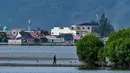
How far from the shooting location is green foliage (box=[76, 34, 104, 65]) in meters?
69.6

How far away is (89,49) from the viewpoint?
6994cm

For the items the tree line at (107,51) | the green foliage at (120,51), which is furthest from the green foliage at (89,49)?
the green foliage at (120,51)

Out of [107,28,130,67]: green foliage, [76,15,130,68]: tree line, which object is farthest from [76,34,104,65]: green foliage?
[107,28,130,67]: green foliage

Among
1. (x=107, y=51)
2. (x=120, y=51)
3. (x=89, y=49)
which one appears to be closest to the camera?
(x=120, y=51)

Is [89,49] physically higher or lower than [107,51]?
higher

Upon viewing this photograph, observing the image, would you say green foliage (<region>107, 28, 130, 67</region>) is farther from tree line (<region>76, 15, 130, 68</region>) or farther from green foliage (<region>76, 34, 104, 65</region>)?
green foliage (<region>76, 34, 104, 65</region>)

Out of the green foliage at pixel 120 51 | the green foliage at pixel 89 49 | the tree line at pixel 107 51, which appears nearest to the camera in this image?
the green foliage at pixel 120 51

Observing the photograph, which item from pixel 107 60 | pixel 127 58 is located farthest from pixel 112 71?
pixel 107 60

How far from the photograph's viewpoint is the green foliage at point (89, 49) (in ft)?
228

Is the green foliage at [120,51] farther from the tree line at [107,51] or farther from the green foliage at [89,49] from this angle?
the green foliage at [89,49]

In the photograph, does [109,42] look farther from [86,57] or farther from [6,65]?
[6,65]

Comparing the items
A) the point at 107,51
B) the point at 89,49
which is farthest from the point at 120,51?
the point at 89,49

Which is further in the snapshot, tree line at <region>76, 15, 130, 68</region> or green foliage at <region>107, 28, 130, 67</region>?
tree line at <region>76, 15, 130, 68</region>

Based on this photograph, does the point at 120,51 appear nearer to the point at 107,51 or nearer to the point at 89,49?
the point at 107,51
